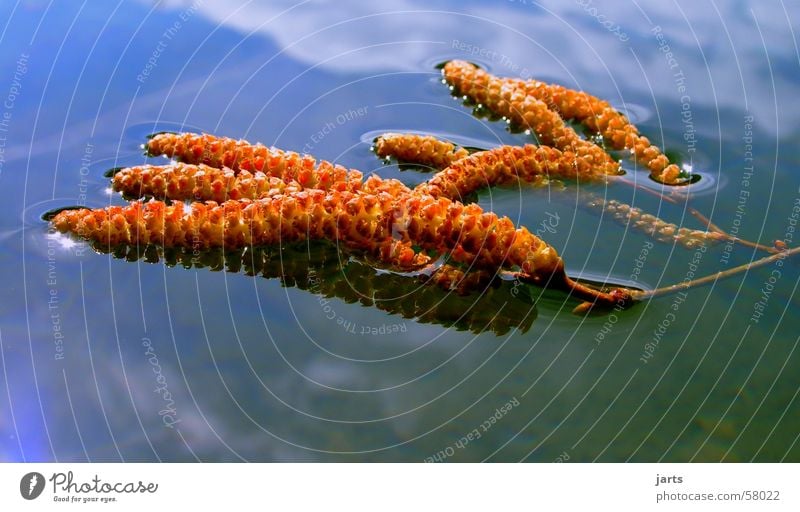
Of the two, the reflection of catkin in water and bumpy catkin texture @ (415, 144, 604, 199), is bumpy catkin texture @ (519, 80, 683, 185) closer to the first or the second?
bumpy catkin texture @ (415, 144, 604, 199)

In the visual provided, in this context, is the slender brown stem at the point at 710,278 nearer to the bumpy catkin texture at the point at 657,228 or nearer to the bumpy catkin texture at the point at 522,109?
the bumpy catkin texture at the point at 657,228

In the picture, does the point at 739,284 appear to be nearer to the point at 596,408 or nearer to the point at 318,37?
the point at 596,408

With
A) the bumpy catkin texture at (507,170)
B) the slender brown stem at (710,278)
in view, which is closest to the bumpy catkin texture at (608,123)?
the bumpy catkin texture at (507,170)

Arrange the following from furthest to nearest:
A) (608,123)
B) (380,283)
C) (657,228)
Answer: (608,123) < (657,228) < (380,283)

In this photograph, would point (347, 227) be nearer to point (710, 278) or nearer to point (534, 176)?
point (534, 176)

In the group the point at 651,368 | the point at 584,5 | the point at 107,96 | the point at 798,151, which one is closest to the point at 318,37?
the point at 107,96

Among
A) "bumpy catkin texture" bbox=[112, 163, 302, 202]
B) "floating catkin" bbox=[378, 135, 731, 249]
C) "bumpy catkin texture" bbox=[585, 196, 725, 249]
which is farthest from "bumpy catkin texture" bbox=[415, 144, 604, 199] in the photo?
"bumpy catkin texture" bbox=[112, 163, 302, 202]

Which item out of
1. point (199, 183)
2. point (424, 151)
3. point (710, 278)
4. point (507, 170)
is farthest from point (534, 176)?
point (199, 183)
